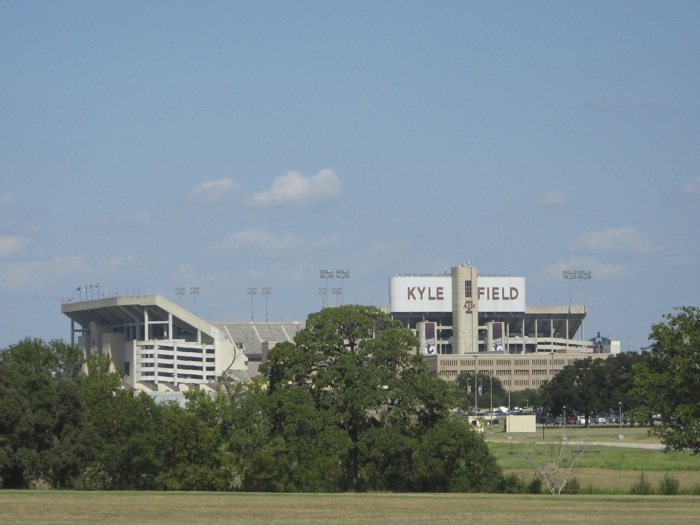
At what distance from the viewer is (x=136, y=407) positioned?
250ft

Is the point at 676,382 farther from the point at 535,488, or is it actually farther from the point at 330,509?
the point at 330,509

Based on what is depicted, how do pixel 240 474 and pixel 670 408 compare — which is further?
pixel 240 474

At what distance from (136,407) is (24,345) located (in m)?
64.4

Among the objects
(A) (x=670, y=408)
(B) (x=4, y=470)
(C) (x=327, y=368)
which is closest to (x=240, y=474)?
(C) (x=327, y=368)

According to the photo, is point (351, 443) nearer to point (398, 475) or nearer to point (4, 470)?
point (398, 475)

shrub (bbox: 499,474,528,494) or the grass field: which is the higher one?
shrub (bbox: 499,474,528,494)

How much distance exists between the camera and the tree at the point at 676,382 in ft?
205

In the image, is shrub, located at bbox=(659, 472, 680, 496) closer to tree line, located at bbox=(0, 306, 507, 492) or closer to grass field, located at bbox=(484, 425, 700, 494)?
grass field, located at bbox=(484, 425, 700, 494)

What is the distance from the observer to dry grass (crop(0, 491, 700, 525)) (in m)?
47.8

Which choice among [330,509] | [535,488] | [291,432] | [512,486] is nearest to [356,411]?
[291,432]

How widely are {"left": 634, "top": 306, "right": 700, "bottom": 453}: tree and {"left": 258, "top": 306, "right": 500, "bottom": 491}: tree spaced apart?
32.7 ft

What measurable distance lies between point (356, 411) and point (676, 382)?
17099 mm

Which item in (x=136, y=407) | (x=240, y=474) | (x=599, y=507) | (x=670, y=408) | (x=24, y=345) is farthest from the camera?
(x=24, y=345)

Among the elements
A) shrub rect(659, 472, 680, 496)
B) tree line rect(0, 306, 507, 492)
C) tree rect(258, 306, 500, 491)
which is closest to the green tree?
tree line rect(0, 306, 507, 492)
